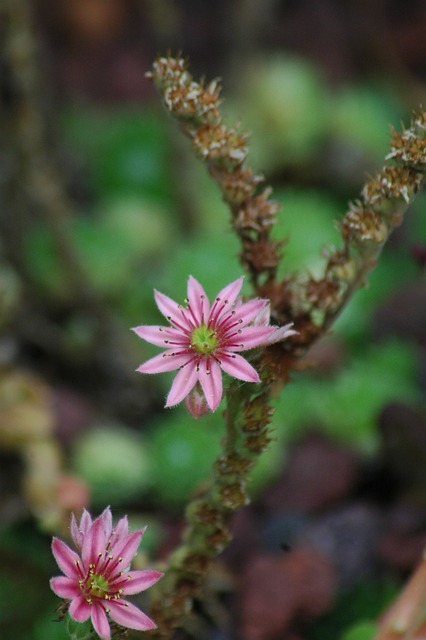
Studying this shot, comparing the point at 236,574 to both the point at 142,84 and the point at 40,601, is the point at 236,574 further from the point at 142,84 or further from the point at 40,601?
the point at 142,84

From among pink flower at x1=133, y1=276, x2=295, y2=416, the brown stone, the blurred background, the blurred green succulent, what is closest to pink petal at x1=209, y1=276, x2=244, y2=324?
pink flower at x1=133, y1=276, x2=295, y2=416

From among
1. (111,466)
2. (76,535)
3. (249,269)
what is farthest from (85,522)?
(111,466)

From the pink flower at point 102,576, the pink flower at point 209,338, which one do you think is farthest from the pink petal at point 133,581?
the pink flower at point 209,338

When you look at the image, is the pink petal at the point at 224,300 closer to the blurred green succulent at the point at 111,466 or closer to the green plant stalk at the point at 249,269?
the green plant stalk at the point at 249,269

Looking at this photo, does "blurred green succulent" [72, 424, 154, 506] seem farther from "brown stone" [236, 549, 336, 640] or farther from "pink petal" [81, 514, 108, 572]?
"pink petal" [81, 514, 108, 572]

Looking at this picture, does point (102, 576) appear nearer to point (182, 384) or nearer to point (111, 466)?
point (182, 384)

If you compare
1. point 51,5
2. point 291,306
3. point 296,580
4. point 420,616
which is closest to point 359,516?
point 296,580

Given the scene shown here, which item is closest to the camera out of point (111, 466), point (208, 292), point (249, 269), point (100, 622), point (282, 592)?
point (100, 622)
